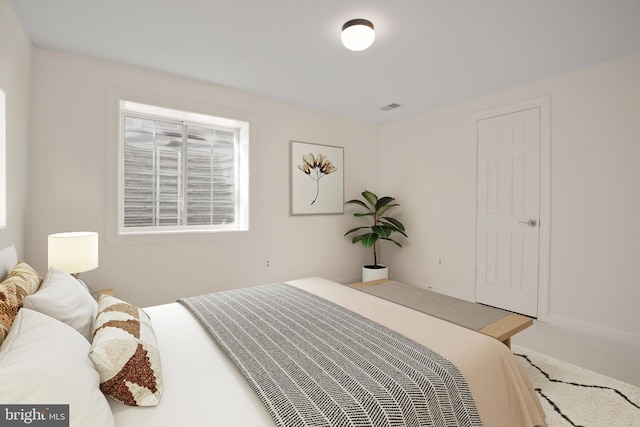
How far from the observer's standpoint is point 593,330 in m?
2.71

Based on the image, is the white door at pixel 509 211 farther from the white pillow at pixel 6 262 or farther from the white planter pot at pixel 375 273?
the white pillow at pixel 6 262

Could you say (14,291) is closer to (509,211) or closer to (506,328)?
(506,328)

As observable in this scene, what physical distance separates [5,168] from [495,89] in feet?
13.8

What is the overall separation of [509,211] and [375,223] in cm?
167

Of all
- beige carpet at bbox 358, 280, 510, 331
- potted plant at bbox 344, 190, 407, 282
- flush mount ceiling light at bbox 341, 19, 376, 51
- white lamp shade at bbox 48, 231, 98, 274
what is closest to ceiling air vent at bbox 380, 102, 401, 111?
potted plant at bbox 344, 190, 407, 282

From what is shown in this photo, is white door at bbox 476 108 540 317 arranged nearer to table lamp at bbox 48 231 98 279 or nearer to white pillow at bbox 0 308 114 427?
white pillow at bbox 0 308 114 427

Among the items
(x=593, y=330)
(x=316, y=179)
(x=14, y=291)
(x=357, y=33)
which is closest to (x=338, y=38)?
(x=357, y=33)

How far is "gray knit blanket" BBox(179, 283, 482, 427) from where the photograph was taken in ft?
3.06

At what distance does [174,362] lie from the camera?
1237 mm

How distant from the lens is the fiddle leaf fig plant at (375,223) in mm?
4043

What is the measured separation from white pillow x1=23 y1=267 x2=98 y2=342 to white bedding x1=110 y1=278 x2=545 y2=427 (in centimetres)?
32

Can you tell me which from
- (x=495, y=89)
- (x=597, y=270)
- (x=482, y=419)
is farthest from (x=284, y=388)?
(x=495, y=89)

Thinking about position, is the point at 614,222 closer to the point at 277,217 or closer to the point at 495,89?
the point at 495,89

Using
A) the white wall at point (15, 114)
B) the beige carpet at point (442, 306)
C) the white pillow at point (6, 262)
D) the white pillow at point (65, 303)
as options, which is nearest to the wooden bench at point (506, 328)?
the beige carpet at point (442, 306)
